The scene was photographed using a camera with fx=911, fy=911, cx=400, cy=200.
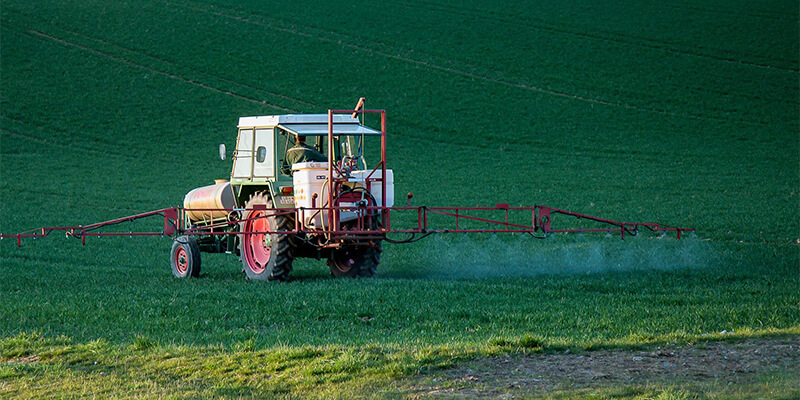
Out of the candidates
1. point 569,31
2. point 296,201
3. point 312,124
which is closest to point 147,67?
point 569,31

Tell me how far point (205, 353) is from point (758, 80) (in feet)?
150

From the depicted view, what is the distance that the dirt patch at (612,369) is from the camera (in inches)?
329

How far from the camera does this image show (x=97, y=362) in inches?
388

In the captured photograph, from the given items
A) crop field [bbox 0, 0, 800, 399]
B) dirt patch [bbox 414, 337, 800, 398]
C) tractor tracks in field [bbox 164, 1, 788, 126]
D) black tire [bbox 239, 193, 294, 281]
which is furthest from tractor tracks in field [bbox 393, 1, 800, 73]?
dirt patch [bbox 414, 337, 800, 398]

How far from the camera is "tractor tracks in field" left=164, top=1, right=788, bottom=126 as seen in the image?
45531 millimetres

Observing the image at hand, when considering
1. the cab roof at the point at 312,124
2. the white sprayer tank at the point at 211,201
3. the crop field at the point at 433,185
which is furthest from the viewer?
the white sprayer tank at the point at 211,201

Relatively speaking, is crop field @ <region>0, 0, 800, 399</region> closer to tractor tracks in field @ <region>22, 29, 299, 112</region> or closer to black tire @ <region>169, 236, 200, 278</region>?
tractor tracks in field @ <region>22, 29, 299, 112</region>

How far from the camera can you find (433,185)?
3388 centimetres

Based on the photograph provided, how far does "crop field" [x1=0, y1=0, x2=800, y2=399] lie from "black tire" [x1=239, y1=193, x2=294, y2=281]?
398 mm

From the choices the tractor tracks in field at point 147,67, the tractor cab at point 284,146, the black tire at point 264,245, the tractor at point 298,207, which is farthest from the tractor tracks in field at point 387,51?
the black tire at point 264,245

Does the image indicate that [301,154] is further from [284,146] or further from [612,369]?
[612,369]

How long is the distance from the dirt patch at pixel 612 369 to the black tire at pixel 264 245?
745 centimetres

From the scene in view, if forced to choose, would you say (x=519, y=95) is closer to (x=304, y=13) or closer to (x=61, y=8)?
(x=304, y=13)

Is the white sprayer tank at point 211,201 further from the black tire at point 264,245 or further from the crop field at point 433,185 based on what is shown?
the crop field at point 433,185
